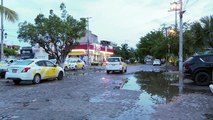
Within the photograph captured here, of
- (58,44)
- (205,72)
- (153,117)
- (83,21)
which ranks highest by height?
(83,21)

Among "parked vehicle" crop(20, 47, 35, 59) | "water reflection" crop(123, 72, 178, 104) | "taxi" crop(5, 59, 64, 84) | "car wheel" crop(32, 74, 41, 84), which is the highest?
"parked vehicle" crop(20, 47, 35, 59)

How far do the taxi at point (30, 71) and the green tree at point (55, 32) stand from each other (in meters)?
10.1

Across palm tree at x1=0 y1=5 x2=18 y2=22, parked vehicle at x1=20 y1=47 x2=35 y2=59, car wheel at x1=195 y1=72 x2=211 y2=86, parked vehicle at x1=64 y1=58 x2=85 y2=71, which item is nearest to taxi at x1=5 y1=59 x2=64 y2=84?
palm tree at x1=0 y1=5 x2=18 y2=22

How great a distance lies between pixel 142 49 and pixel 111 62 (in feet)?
189

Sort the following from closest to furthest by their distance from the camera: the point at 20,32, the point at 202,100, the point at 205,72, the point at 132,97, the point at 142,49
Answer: the point at 202,100 → the point at 132,97 → the point at 205,72 → the point at 20,32 → the point at 142,49

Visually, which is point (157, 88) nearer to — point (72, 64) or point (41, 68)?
point (41, 68)

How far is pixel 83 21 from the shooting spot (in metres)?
30.4

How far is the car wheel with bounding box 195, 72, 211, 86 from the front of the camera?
1550 cm

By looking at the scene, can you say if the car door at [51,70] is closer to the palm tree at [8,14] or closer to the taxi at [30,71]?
the taxi at [30,71]

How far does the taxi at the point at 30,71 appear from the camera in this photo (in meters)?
16.6

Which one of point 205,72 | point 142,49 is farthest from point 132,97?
point 142,49

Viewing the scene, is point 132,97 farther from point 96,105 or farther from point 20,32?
point 20,32

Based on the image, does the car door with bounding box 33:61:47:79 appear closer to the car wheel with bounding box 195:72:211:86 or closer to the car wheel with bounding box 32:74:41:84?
the car wheel with bounding box 32:74:41:84

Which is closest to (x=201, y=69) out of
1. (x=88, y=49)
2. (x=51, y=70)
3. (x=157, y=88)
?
(x=157, y=88)
